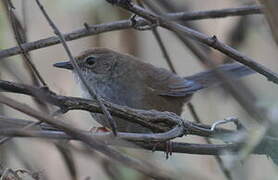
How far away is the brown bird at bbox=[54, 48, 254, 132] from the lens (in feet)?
16.7

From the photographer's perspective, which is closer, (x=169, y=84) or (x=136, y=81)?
(x=136, y=81)

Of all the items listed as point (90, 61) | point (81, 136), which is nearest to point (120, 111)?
point (81, 136)

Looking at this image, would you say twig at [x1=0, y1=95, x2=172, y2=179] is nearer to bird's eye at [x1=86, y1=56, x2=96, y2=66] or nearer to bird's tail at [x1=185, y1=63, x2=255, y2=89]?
bird's eye at [x1=86, y1=56, x2=96, y2=66]

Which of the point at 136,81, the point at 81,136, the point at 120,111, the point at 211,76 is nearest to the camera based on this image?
the point at 81,136

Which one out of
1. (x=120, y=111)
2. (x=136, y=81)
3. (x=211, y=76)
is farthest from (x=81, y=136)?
(x=211, y=76)

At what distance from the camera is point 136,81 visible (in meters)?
5.30

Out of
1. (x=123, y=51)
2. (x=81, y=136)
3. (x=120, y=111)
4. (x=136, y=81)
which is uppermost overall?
(x=123, y=51)

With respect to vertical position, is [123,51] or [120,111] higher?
[123,51]

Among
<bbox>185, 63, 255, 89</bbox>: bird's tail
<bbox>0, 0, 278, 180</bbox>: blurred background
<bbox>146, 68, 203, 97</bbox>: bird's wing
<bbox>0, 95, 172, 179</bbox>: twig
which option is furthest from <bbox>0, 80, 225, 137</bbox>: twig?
<bbox>185, 63, 255, 89</bbox>: bird's tail

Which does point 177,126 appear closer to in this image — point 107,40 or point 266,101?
point 266,101

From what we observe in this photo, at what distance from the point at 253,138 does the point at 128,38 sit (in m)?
3.84

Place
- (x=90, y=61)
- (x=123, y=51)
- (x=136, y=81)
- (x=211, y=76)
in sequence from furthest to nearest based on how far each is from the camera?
(x=123, y=51) < (x=211, y=76) < (x=90, y=61) < (x=136, y=81)

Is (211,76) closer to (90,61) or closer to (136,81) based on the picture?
(136,81)

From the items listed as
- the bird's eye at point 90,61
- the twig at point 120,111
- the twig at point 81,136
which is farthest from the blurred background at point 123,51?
the twig at point 81,136
